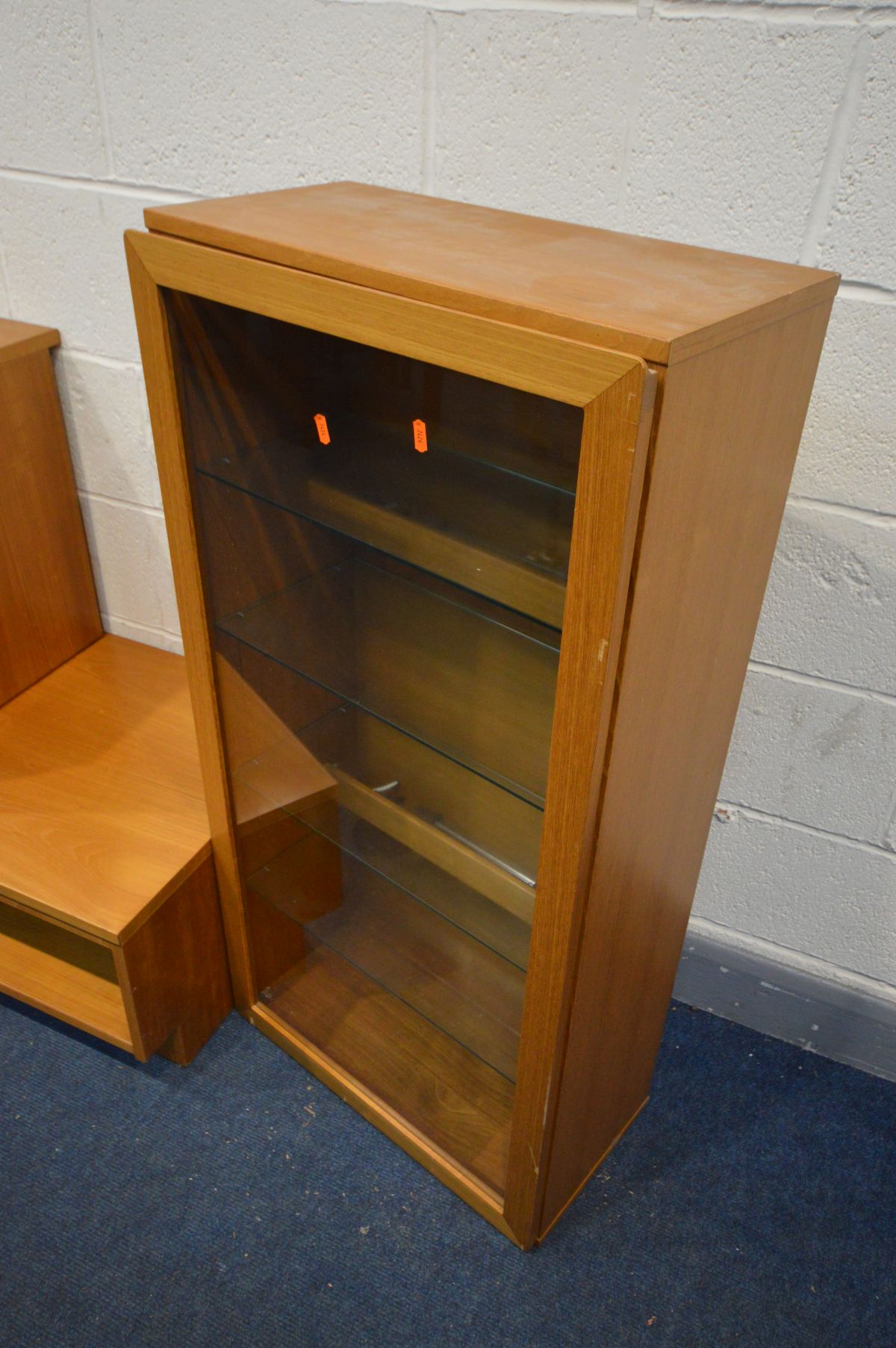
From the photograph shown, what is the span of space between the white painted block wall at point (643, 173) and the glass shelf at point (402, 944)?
1.41 feet

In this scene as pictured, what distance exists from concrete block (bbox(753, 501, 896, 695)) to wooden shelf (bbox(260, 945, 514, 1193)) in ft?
2.30

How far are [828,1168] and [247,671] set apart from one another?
112cm

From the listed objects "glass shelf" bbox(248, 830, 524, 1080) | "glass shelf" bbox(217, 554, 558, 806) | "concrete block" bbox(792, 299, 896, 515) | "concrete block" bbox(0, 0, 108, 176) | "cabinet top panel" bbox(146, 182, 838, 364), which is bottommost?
"glass shelf" bbox(248, 830, 524, 1080)

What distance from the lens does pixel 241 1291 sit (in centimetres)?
131

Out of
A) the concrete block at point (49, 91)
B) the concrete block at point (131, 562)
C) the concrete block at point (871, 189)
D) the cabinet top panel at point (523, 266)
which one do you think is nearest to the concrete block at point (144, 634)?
Answer: the concrete block at point (131, 562)

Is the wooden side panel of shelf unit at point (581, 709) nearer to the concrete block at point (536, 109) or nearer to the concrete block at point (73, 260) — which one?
the concrete block at point (536, 109)

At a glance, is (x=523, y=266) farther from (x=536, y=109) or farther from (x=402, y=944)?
(x=402, y=944)

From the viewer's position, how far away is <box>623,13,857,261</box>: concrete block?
0.98 metres

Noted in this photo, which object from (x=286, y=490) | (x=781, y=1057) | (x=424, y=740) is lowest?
(x=781, y=1057)

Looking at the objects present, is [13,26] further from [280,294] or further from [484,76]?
[280,294]

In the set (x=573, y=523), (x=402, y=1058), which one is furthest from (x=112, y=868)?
(x=573, y=523)

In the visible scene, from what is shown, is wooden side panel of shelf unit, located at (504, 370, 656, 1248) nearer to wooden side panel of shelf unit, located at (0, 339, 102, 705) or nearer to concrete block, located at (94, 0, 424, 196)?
concrete block, located at (94, 0, 424, 196)

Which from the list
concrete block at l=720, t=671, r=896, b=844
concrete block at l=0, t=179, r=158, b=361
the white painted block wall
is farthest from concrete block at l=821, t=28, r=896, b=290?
concrete block at l=0, t=179, r=158, b=361

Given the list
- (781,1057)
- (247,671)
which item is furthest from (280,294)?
(781,1057)
